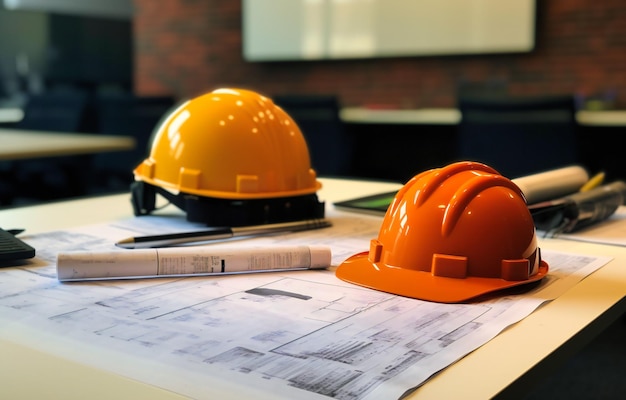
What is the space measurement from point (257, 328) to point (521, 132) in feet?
8.46

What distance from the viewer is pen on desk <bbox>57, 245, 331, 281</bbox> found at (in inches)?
35.7

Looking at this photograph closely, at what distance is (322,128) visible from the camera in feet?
12.7

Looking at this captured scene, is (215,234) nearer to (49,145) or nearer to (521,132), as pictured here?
(49,145)

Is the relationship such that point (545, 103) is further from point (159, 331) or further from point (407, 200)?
point (159, 331)

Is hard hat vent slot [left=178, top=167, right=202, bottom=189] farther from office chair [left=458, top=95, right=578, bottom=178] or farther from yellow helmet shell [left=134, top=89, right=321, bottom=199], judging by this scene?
office chair [left=458, top=95, right=578, bottom=178]

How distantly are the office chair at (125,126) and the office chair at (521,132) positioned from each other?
188 centimetres

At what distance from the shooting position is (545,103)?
9.99ft

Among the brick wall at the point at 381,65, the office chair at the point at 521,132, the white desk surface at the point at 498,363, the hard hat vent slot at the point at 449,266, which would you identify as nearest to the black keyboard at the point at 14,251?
the white desk surface at the point at 498,363

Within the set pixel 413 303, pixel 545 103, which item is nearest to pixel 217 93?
pixel 413 303

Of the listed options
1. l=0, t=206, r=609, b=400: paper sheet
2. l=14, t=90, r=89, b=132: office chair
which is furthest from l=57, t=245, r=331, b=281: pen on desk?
l=14, t=90, r=89, b=132: office chair

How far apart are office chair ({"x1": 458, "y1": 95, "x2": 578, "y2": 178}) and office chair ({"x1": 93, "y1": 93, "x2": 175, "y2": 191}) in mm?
1884

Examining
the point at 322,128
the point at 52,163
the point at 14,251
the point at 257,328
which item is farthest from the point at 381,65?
the point at 257,328

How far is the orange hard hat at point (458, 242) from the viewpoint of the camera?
0.90 metres

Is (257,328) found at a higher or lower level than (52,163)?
higher
